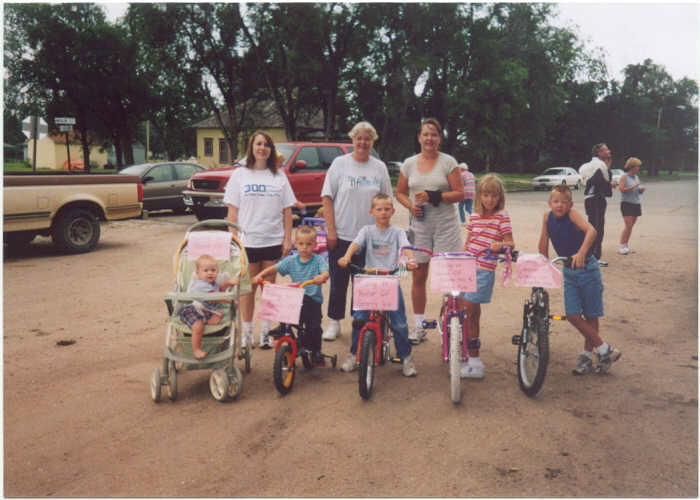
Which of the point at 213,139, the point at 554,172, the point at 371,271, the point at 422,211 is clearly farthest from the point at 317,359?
Answer: the point at 213,139

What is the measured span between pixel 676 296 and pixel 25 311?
8024 mm

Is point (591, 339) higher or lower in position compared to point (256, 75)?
lower

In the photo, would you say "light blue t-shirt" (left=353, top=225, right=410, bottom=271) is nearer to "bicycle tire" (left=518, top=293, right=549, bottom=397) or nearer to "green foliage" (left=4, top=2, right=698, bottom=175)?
"bicycle tire" (left=518, top=293, right=549, bottom=397)

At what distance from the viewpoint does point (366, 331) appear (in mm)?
4180

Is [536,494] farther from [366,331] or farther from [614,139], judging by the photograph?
[614,139]

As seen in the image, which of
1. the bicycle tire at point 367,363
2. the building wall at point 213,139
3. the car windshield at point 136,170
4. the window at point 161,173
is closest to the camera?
the bicycle tire at point 367,363

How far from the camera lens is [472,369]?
460 cm

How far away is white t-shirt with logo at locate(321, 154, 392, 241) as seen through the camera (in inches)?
195

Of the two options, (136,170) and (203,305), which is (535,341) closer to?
(203,305)

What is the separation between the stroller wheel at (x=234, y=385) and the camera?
4.12 meters

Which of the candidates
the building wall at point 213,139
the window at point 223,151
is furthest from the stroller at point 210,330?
the window at point 223,151

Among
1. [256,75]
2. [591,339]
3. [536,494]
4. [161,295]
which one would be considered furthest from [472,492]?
[256,75]

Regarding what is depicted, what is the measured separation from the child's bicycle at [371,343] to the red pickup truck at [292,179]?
8.82 meters

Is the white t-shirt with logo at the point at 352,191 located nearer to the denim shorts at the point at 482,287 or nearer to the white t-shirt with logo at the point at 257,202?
the white t-shirt with logo at the point at 257,202
